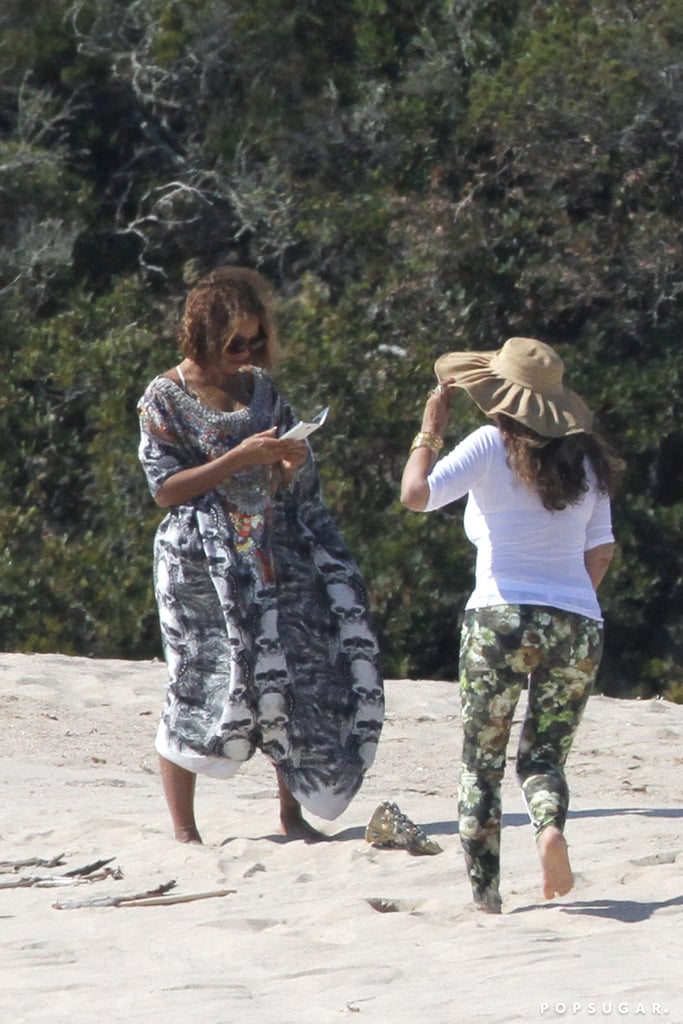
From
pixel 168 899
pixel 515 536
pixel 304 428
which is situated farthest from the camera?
pixel 304 428

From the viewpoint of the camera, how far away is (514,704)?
14.2 feet

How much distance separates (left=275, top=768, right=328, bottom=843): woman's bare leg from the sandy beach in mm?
66

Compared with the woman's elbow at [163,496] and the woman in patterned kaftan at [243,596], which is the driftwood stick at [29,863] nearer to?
the woman in patterned kaftan at [243,596]

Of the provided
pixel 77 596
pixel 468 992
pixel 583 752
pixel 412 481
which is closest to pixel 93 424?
pixel 77 596

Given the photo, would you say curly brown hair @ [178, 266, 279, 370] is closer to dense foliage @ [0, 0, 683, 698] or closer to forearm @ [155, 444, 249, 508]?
forearm @ [155, 444, 249, 508]

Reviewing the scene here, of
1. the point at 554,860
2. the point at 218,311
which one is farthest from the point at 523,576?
the point at 218,311

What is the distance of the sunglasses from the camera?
5418 mm

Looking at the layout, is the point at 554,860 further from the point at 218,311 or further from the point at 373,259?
the point at 373,259

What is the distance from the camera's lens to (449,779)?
708cm

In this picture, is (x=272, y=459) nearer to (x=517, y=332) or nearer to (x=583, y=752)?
(x=583, y=752)

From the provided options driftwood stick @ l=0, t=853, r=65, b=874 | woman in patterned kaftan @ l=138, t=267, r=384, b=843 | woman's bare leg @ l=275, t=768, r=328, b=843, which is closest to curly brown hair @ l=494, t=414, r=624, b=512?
woman in patterned kaftan @ l=138, t=267, r=384, b=843

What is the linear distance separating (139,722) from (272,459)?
3.14 metres

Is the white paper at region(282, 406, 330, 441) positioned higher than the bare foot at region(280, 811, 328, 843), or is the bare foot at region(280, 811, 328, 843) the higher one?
the white paper at region(282, 406, 330, 441)

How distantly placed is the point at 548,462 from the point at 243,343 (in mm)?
1480
